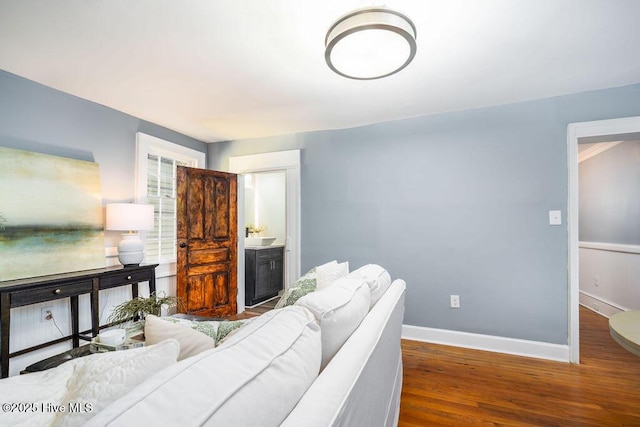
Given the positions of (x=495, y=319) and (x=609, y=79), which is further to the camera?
(x=495, y=319)

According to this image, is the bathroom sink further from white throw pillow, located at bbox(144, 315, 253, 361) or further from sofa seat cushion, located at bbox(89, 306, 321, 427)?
sofa seat cushion, located at bbox(89, 306, 321, 427)

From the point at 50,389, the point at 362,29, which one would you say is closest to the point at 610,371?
the point at 362,29

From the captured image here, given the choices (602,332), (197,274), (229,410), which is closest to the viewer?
(229,410)

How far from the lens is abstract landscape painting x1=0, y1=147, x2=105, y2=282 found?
2211 mm

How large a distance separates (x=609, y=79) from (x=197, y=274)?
4.36 meters

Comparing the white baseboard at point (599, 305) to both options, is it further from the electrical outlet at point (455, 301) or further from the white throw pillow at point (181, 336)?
the white throw pillow at point (181, 336)

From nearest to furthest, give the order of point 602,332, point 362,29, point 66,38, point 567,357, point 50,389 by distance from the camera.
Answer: point 50,389 < point 362,29 < point 66,38 < point 567,357 < point 602,332

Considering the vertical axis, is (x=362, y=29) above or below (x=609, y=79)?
below

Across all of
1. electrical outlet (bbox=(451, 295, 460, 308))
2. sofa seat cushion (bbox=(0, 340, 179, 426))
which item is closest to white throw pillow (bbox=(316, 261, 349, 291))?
sofa seat cushion (bbox=(0, 340, 179, 426))

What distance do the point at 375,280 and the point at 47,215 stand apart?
2.66 m

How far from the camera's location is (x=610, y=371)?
2385 mm

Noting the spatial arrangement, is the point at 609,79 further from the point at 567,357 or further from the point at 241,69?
the point at 241,69

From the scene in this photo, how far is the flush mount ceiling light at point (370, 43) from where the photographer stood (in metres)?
1.43

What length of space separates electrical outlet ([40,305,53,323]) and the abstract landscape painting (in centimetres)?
35
